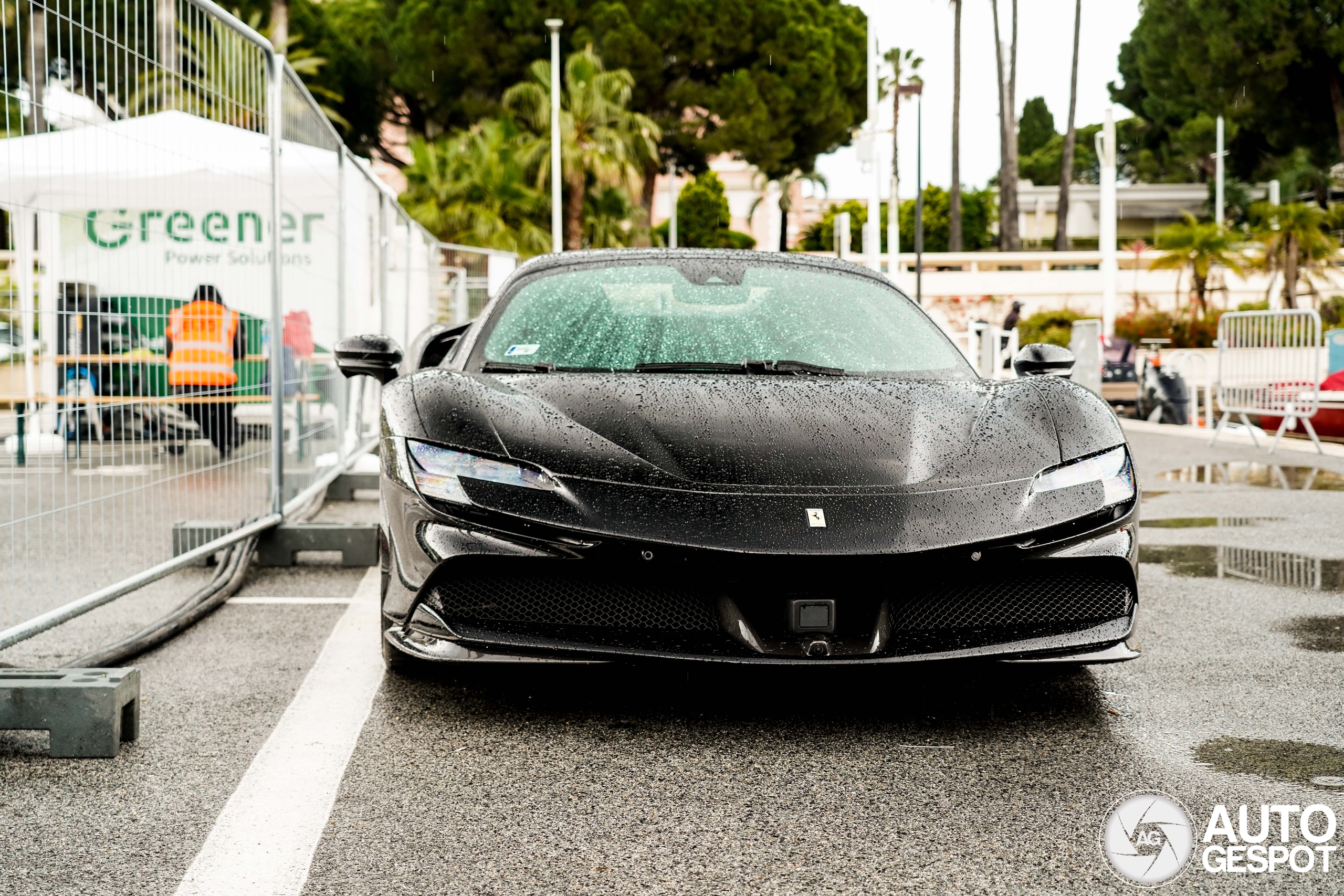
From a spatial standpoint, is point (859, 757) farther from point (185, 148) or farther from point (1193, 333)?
point (1193, 333)

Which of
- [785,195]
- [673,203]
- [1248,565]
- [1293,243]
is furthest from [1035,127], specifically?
[1248,565]

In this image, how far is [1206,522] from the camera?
7266 millimetres

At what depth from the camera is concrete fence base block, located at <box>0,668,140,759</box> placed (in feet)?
10.2

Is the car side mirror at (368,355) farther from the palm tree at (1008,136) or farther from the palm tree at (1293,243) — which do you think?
the palm tree at (1008,136)

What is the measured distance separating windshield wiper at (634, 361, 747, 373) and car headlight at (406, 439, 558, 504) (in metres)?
0.74

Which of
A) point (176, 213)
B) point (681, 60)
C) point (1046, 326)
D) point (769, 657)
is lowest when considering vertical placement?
point (769, 657)

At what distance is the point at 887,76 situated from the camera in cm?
5944

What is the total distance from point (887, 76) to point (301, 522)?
2224 inches

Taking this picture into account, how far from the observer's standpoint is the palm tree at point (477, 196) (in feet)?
118

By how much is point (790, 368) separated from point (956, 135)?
5685 centimetres

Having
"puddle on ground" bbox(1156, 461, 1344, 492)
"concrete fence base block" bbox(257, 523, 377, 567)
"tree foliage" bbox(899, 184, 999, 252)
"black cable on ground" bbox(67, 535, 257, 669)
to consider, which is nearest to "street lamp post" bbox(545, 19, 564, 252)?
"puddle on ground" bbox(1156, 461, 1344, 492)

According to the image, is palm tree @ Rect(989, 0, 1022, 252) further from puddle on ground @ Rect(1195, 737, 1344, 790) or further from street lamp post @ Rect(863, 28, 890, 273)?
puddle on ground @ Rect(1195, 737, 1344, 790)

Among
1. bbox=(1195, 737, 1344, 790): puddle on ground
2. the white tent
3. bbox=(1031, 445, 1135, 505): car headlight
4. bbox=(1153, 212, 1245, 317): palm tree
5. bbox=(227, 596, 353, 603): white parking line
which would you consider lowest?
bbox=(1195, 737, 1344, 790): puddle on ground

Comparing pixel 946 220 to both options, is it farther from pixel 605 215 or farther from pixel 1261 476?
pixel 1261 476
